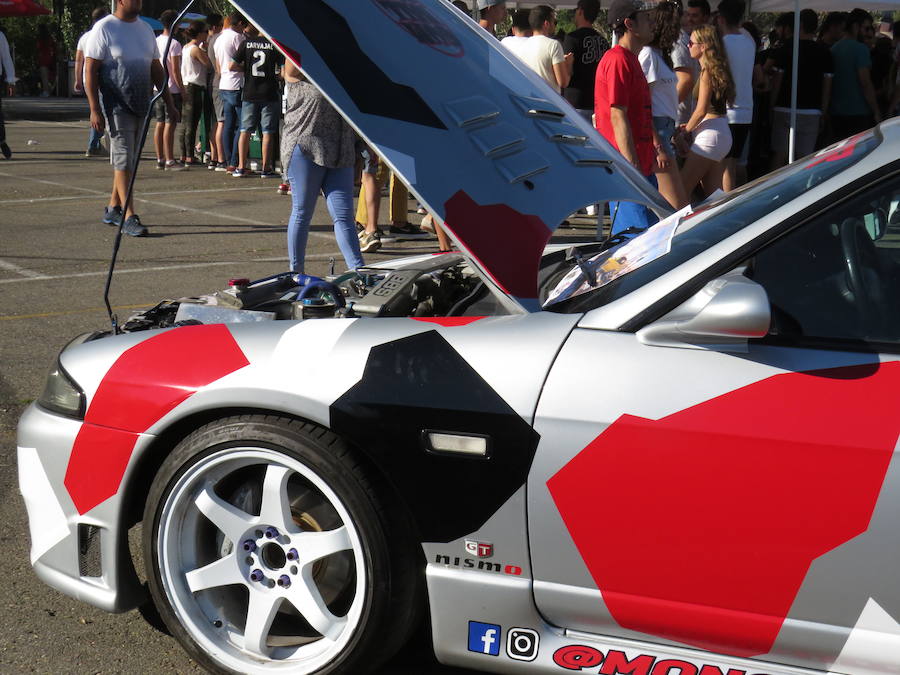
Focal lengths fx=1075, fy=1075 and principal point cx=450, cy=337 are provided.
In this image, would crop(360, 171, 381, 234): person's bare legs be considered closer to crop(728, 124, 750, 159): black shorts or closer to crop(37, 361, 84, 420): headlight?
crop(728, 124, 750, 159): black shorts

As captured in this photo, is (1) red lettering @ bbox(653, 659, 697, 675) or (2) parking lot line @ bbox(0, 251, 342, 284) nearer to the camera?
(1) red lettering @ bbox(653, 659, 697, 675)

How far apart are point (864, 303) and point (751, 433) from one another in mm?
450

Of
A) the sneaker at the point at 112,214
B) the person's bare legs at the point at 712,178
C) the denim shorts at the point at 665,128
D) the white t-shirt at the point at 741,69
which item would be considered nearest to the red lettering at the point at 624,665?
the denim shorts at the point at 665,128

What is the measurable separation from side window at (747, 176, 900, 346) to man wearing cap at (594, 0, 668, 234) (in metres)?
3.81

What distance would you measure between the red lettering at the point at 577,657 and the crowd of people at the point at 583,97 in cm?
172

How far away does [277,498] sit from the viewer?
2625 mm

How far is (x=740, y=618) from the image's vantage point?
7.42 ft

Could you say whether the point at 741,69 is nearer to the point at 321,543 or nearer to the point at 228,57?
the point at 228,57

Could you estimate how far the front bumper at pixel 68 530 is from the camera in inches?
110

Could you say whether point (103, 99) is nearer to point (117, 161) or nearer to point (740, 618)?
point (117, 161)

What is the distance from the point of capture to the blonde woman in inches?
290

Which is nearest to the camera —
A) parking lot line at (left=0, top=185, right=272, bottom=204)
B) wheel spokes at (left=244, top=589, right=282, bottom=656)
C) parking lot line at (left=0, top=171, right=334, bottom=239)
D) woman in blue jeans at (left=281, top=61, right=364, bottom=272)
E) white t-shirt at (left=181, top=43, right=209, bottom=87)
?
wheel spokes at (left=244, top=589, right=282, bottom=656)

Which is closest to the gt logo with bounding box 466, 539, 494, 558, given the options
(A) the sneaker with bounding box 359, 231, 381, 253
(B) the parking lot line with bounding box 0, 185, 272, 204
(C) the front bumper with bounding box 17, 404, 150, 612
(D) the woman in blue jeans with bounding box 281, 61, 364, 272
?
(C) the front bumper with bounding box 17, 404, 150, 612

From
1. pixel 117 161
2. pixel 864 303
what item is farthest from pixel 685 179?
pixel 864 303
